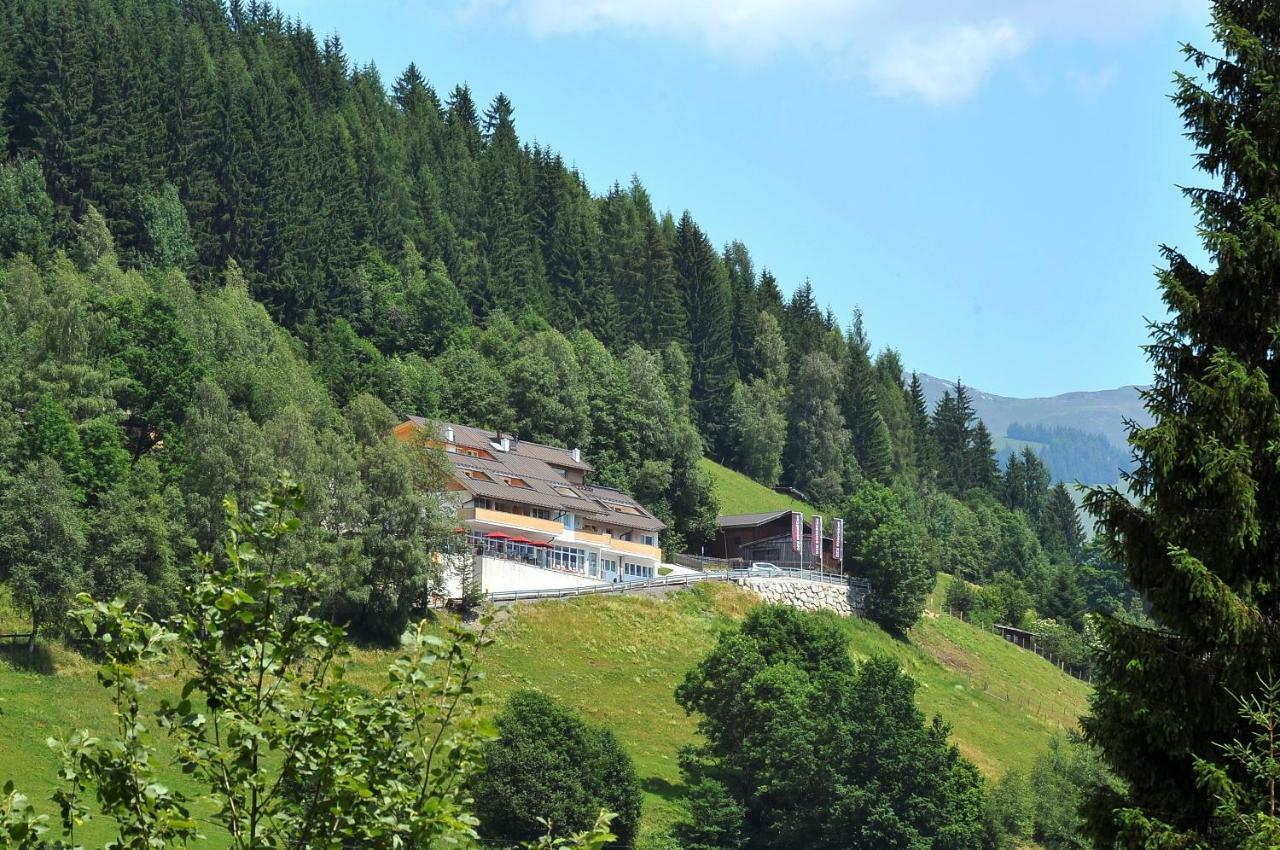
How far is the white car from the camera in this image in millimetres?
98438

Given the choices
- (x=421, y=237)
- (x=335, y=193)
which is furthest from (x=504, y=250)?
(x=335, y=193)

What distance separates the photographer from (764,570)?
99.6 meters

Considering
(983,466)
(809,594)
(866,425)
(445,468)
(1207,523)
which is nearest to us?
(1207,523)

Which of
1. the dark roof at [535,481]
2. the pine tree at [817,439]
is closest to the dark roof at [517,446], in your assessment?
the dark roof at [535,481]

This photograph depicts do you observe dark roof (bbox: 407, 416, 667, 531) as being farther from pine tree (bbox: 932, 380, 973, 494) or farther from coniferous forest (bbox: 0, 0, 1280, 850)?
pine tree (bbox: 932, 380, 973, 494)

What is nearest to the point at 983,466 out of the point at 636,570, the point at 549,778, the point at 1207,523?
the point at 636,570

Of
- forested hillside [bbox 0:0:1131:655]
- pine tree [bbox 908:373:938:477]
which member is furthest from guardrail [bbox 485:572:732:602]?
pine tree [bbox 908:373:938:477]

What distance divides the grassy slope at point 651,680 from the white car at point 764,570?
11.0 feet

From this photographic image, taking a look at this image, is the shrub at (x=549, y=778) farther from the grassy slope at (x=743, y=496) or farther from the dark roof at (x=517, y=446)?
the grassy slope at (x=743, y=496)

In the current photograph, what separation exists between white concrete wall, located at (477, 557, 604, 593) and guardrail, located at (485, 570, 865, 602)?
0.86 meters

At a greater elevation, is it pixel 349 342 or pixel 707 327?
pixel 707 327

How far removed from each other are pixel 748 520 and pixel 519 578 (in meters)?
28.7

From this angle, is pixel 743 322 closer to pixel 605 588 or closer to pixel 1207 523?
pixel 605 588

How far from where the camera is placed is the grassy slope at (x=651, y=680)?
59.8 meters
